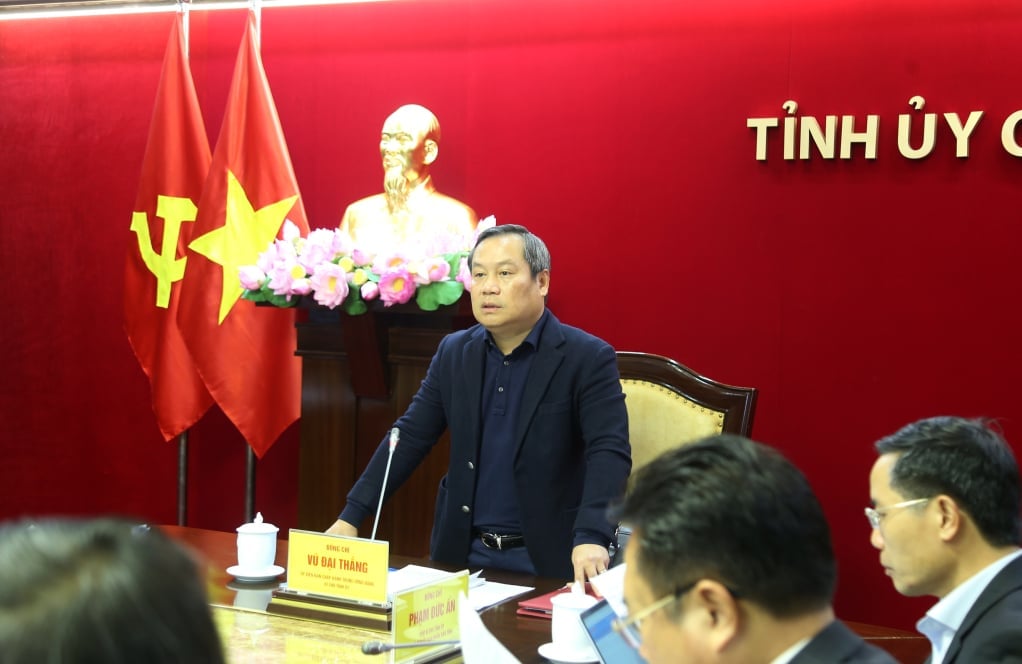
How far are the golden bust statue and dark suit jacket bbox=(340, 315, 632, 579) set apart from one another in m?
0.91

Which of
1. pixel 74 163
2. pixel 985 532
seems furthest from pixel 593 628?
pixel 74 163

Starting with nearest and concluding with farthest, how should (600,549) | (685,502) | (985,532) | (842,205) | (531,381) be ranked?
(685,502), (985,532), (600,549), (531,381), (842,205)


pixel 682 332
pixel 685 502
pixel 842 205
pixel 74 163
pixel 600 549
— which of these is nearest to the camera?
pixel 685 502

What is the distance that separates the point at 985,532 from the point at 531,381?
1183 mm

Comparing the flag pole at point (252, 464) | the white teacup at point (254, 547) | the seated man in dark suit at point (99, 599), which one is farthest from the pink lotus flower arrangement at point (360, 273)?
the seated man in dark suit at point (99, 599)

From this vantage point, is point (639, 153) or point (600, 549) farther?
point (639, 153)

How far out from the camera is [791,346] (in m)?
3.58

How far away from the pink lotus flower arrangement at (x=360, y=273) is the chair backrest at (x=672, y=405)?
65 cm

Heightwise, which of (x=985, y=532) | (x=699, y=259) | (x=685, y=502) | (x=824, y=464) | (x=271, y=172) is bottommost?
(x=824, y=464)

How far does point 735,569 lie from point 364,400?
281 centimetres

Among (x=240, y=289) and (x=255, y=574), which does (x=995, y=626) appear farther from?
(x=240, y=289)

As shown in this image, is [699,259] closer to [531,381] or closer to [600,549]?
[531,381]

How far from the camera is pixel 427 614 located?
1.74 meters

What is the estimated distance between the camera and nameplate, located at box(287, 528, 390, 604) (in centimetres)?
196
